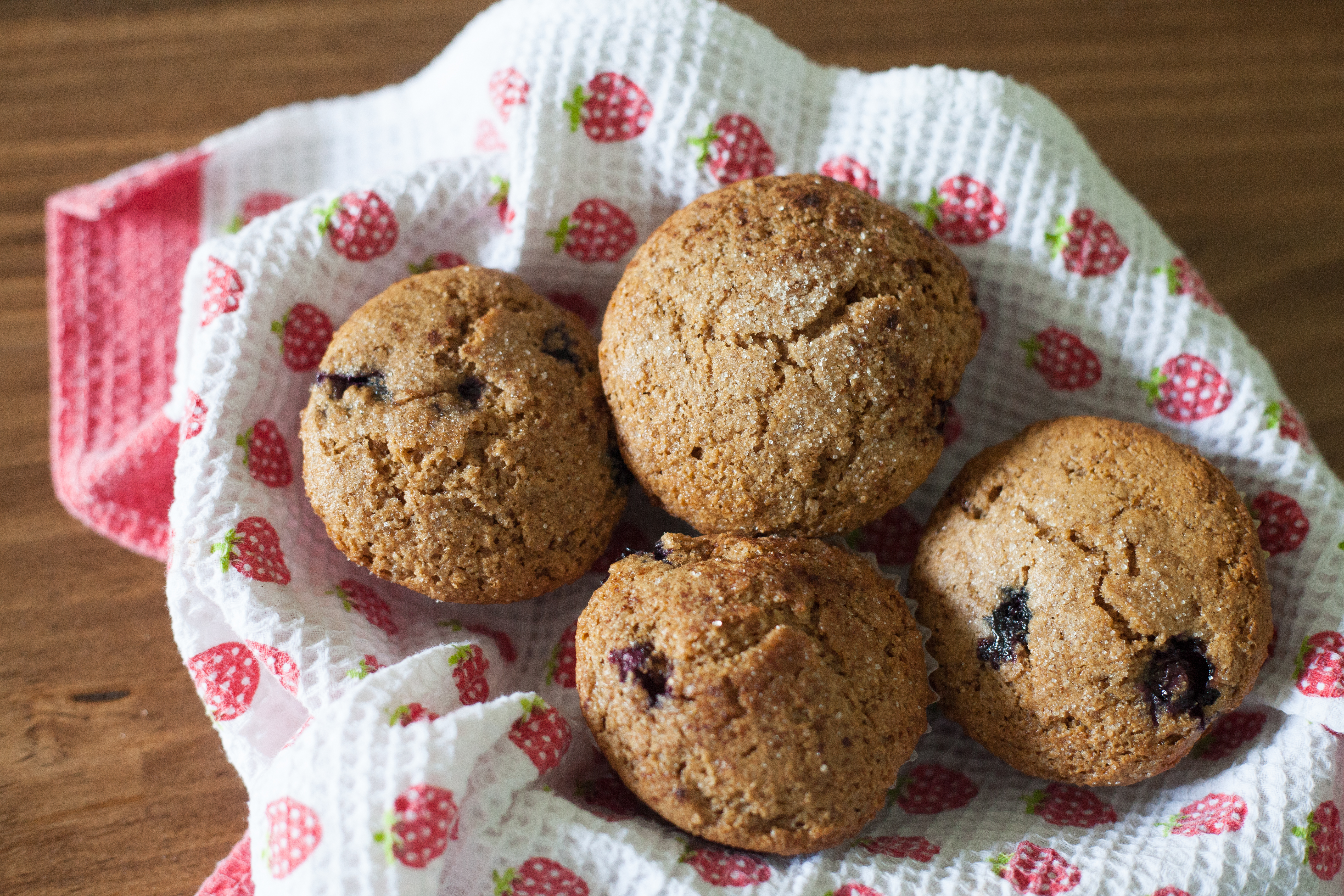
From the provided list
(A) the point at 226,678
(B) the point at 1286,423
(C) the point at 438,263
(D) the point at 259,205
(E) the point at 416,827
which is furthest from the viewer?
(D) the point at 259,205

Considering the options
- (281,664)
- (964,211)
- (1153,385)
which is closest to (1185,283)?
(1153,385)

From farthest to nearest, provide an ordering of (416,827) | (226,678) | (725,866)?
1. (226,678)
2. (725,866)
3. (416,827)

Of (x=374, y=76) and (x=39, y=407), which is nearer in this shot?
(x=39, y=407)

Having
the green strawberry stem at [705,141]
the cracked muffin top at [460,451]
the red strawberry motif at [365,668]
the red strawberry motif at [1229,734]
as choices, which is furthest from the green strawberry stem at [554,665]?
the red strawberry motif at [1229,734]

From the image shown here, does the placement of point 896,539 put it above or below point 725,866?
above

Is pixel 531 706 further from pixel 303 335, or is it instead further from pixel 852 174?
pixel 852 174

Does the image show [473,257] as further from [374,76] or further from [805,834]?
[805,834]

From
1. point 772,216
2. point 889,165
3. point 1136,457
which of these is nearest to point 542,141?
point 772,216
